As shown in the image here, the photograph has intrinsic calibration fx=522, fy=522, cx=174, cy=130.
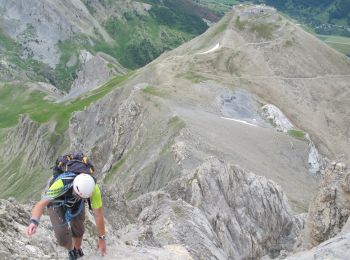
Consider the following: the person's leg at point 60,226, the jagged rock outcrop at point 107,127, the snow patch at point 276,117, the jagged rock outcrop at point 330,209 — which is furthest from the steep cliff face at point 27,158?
the person's leg at point 60,226

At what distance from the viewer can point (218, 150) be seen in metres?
60.3

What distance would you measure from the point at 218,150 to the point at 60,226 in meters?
44.7

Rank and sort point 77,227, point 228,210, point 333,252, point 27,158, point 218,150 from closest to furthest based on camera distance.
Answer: point 333,252 → point 77,227 → point 228,210 → point 218,150 → point 27,158

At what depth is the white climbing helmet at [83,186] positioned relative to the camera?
1509 centimetres

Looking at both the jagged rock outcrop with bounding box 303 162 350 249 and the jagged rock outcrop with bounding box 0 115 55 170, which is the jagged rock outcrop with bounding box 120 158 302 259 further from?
the jagged rock outcrop with bounding box 0 115 55 170

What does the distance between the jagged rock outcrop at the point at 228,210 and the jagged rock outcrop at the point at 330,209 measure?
559 centimetres

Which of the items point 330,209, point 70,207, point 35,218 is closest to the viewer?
point 35,218

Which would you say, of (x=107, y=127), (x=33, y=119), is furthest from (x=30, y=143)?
(x=107, y=127)

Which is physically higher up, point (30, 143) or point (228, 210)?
point (228, 210)

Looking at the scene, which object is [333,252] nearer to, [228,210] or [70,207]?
[70,207]

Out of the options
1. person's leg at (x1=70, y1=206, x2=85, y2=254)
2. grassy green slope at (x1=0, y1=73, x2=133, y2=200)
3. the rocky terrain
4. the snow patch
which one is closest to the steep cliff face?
grassy green slope at (x1=0, y1=73, x2=133, y2=200)

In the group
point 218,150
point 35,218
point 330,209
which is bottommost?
point 218,150

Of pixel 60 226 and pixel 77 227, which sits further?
pixel 77 227

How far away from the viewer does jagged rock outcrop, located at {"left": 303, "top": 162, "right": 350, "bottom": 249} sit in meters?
30.0
